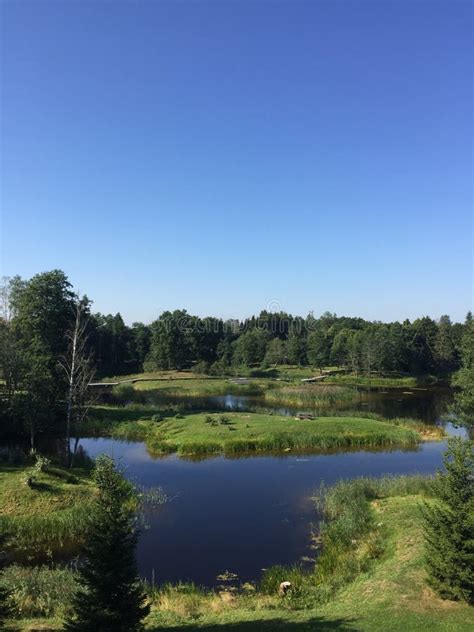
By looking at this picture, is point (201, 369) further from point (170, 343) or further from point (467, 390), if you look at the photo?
point (467, 390)

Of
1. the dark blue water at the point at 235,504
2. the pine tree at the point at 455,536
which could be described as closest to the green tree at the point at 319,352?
the dark blue water at the point at 235,504

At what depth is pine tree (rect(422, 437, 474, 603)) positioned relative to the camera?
16234 millimetres

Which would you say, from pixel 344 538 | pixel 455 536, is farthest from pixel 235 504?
pixel 455 536

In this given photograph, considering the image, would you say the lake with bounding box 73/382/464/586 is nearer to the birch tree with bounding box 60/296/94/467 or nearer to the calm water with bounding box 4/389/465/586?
the calm water with bounding box 4/389/465/586

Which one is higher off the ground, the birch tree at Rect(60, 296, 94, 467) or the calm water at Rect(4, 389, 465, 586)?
the birch tree at Rect(60, 296, 94, 467)

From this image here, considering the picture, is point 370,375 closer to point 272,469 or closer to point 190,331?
point 190,331

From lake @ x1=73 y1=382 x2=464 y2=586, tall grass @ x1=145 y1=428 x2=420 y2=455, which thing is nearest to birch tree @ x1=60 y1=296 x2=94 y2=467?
lake @ x1=73 y1=382 x2=464 y2=586

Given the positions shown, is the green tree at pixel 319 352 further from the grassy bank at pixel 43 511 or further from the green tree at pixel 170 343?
the grassy bank at pixel 43 511

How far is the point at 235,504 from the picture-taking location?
3117 centimetres

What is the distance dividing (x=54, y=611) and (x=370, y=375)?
103 meters

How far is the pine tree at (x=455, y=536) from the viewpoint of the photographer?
53.3ft

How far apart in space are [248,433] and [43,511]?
75.2 feet

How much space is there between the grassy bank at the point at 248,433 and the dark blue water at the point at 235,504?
78.1 inches

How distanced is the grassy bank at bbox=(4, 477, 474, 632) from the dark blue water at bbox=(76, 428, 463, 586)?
1.99 metres
